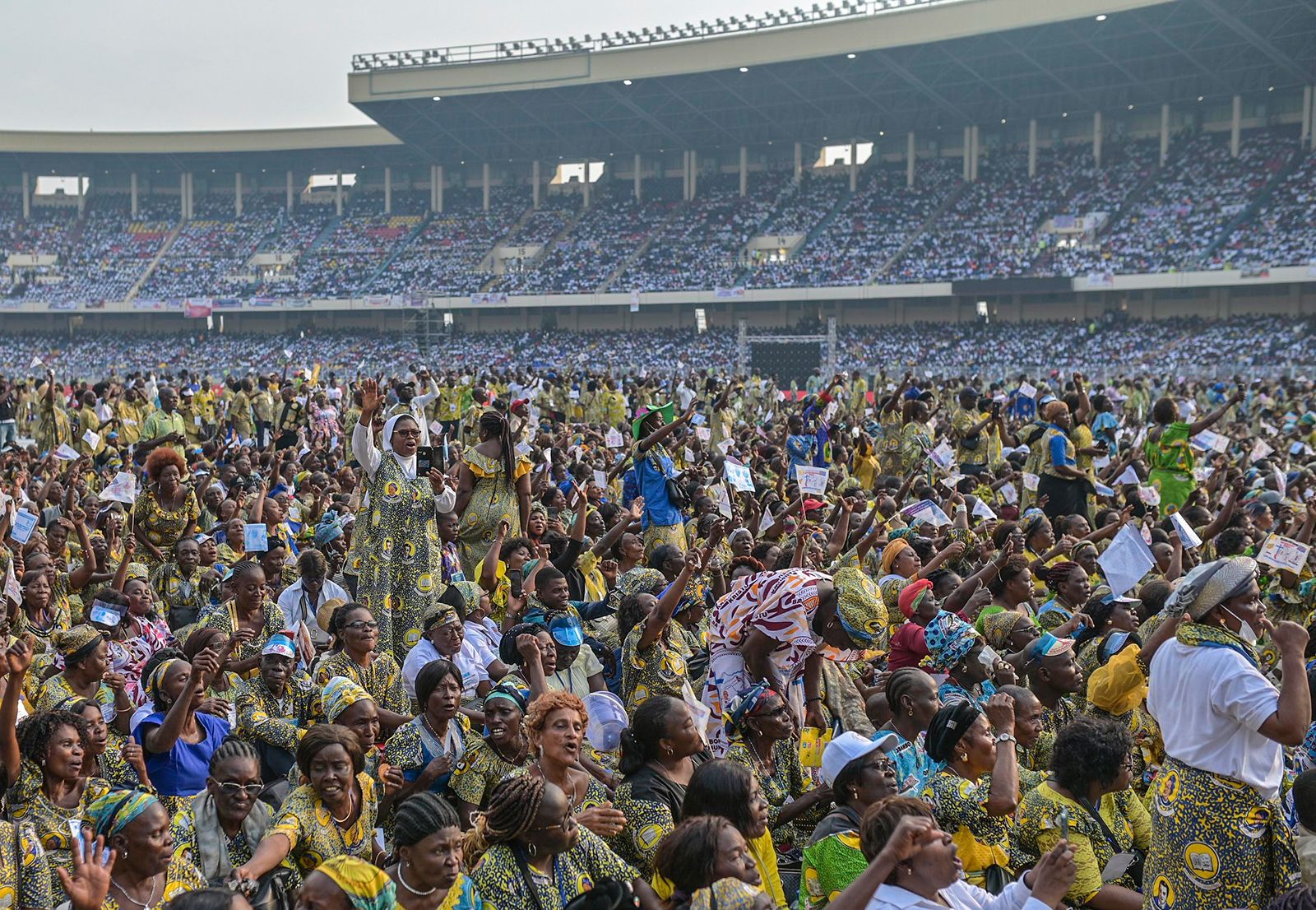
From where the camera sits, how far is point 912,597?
665cm

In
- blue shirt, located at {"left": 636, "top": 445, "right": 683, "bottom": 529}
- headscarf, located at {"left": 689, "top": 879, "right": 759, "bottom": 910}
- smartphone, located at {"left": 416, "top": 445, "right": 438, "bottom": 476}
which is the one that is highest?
smartphone, located at {"left": 416, "top": 445, "right": 438, "bottom": 476}

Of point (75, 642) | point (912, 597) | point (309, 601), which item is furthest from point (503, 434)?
point (75, 642)

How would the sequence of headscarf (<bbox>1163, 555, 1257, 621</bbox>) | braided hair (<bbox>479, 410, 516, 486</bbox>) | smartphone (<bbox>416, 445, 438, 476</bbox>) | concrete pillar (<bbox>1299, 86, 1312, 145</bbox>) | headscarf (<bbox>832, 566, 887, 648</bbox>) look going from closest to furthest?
1. headscarf (<bbox>1163, 555, 1257, 621</bbox>)
2. headscarf (<bbox>832, 566, 887, 648</bbox>)
3. smartphone (<bbox>416, 445, 438, 476</bbox>)
4. braided hair (<bbox>479, 410, 516, 486</bbox>)
5. concrete pillar (<bbox>1299, 86, 1312, 145</bbox>)

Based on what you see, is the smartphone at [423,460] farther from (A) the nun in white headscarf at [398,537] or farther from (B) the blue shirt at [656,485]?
(B) the blue shirt at [656,485]

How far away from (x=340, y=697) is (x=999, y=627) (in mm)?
3264

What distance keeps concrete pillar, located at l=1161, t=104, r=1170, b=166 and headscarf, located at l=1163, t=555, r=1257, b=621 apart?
39.5 meters

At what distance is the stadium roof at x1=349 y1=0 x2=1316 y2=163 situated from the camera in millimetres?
34688

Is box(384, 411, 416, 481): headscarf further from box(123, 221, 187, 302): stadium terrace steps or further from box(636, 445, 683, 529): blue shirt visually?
box(123, 221, 187, 302): stadium terrace steps

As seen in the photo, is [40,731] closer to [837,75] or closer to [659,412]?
[659,412]

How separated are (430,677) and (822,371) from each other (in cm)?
3452

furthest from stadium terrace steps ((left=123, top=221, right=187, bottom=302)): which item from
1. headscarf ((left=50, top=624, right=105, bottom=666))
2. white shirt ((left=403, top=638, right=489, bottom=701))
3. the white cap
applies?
the white cap

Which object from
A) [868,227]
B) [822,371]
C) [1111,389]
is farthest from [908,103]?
[1111,389]

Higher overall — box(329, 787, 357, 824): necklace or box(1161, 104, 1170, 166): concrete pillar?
box(1161, 104, 1170, 166): concrete pillar

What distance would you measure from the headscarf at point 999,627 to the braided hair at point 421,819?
3497mm
